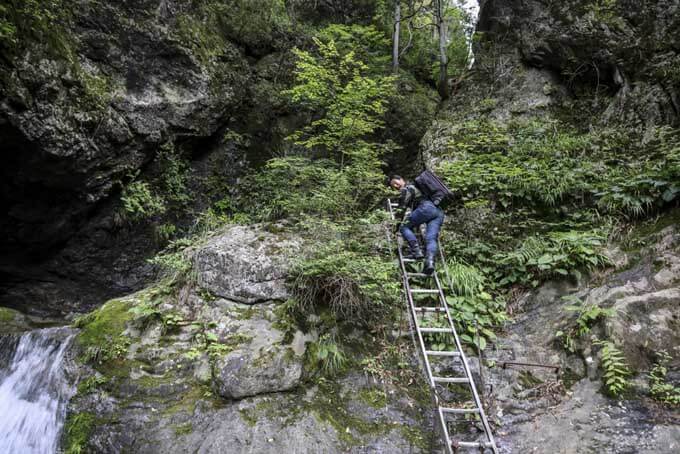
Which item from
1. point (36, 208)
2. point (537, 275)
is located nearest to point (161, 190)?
point (36, 208)

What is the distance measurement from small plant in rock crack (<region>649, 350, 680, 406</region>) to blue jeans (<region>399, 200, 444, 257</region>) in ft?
10.5

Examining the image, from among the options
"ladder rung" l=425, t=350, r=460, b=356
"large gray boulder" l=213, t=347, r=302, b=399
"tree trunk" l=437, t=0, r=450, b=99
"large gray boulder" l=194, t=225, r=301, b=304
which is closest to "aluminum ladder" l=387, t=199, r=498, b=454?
"ladder rung" l=425, t=350, r=460, b=356

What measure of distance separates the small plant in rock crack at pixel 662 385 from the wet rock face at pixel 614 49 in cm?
568

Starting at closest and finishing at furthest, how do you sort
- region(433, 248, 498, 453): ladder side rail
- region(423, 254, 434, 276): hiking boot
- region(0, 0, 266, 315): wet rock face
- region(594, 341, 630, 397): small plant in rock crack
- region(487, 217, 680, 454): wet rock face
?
region(487, 217, 680, 454): wet rock face < region(433, 248, 498, 453): ladder side rail < region(594, 341, 630, 397): small plant in rock crack < region(423, 254, 434, 276): hiking boot < region(0, 0, 266, 315): wet rock face

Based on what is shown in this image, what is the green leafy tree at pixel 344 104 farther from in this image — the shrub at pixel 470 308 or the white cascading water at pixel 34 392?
the white cascading water at pixel 34 392

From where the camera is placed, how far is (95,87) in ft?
27.4

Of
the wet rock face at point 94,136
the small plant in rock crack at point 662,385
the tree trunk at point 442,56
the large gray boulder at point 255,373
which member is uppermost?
the tree trunk at point 442,56

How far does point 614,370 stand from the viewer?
481 cm

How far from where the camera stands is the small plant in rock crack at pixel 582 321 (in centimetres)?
531

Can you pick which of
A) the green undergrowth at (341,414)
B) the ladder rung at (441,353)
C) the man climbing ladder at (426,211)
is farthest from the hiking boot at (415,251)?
the green undergrowth at (341,414)

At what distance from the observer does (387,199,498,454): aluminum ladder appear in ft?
15.1

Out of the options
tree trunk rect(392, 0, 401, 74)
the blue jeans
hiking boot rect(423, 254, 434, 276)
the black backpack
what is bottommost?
hiking boot rect(423, 254, 434, 276)

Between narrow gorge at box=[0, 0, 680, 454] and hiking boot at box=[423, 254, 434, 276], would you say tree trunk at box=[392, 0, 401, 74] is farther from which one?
hiking boot at box=[423, 254, 434, 276]

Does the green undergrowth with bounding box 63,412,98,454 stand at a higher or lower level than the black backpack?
lower
